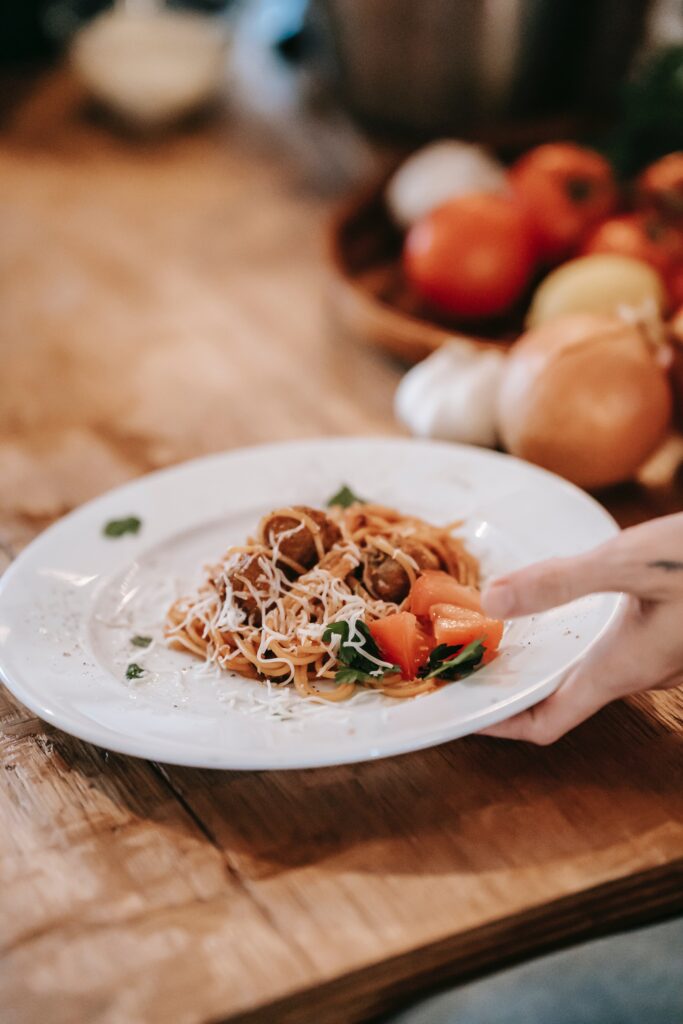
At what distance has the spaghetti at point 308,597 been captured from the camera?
3.15 ft

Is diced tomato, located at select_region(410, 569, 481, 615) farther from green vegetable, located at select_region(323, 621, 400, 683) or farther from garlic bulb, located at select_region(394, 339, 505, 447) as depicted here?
garlic bulb, located at select_region(394, 339, 505, 447)

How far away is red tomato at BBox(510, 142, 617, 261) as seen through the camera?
1.78 m

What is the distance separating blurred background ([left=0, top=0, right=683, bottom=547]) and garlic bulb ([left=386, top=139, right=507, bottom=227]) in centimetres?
6

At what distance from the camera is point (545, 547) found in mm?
1103

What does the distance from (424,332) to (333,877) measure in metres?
0.92

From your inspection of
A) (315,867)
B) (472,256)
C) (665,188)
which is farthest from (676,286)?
(315,867)

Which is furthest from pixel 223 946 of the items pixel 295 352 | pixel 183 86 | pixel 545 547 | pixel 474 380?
pixel 183 86

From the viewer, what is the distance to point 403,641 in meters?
0.96

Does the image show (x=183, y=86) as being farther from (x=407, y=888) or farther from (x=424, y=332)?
(x=407, y=888)

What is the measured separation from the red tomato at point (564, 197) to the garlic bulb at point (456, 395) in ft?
1.29

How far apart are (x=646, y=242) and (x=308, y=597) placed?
3.14ft

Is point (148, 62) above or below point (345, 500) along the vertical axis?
above

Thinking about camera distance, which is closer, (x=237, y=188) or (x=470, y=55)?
(x=470, y=55)

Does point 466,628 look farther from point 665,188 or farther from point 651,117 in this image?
point 651,117
